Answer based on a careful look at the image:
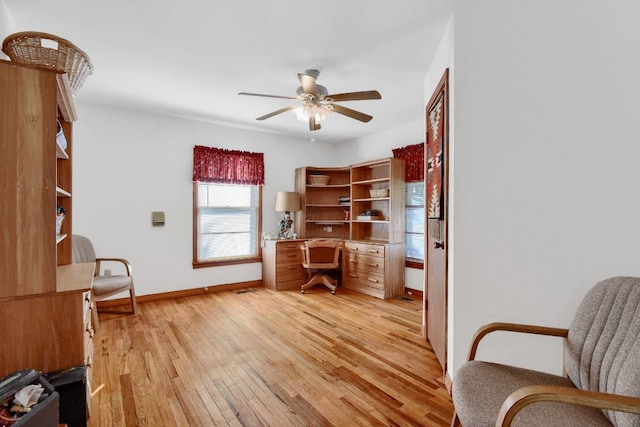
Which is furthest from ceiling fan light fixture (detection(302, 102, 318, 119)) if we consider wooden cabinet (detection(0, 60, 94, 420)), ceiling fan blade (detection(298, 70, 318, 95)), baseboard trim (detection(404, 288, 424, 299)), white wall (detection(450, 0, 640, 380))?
baseboard trim (detection(404, 288, 424, 299))

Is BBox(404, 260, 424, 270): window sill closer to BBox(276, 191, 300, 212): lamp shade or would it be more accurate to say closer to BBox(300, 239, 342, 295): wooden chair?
BBox(300, 239, 342, 295): wooden chair

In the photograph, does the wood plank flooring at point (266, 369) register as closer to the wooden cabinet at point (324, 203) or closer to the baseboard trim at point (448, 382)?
the baseboard trim at point (448, 382)


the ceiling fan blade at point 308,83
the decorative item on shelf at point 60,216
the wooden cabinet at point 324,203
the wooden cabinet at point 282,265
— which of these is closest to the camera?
the decorative item on shelf at point 60,216

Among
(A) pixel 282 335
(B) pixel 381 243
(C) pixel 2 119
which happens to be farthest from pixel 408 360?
(C) pixel 2 119

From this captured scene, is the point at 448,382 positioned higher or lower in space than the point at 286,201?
lower

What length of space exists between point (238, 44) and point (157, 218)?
2.69 metres

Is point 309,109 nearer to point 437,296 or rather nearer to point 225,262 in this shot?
point 437,296

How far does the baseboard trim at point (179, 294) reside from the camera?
3721mm

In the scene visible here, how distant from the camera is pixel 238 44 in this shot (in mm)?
2340

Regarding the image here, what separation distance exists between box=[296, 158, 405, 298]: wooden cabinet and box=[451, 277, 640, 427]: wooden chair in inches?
112

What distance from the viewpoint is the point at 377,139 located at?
5023 mm

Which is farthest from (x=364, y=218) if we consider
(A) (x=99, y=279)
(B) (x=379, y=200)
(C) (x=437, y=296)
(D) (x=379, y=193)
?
(A) (x=99, y=279)

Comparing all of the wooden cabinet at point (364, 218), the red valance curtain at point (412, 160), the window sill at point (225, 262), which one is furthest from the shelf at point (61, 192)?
the red valance curtain at point (412, 160)

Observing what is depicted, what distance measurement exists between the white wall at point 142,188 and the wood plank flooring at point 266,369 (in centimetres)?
69
